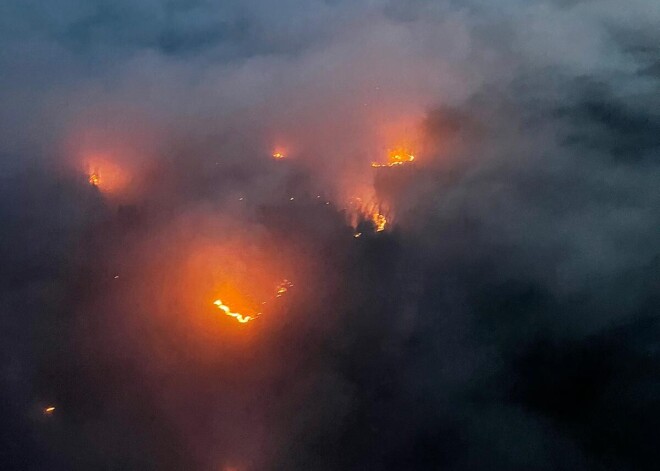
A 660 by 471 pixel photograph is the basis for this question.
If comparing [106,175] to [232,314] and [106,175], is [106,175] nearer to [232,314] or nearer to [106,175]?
[106,175]

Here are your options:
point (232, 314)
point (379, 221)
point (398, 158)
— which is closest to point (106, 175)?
point (232, 314)

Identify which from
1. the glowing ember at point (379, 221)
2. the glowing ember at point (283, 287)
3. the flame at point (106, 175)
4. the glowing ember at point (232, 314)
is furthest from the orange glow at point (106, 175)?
the glowing ember at point (379, 221)

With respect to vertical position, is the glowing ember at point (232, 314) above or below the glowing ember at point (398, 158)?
below

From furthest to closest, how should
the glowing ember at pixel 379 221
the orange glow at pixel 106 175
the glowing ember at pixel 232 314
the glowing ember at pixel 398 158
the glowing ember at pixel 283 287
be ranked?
the glowing ember at pixel 398 158
the orange glow at pixel 106 175
the glowing ember at pixel 379 221
the glowing ember at pixel 283 287
the glowing ember at pixel 232 314

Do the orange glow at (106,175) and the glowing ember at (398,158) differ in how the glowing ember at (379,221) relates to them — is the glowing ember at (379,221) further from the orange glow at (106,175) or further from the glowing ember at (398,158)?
the orange glow at (106,175)

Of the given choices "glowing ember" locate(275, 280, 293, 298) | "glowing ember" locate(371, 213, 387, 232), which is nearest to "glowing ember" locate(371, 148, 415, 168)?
"glowing ember" locate(371, 213, 387, 232)

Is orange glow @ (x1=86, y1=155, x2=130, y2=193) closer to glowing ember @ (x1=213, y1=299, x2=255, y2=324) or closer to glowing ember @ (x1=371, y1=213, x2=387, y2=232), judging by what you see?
glowing ember @ (x1=213, y1=299, x2=255, y2=324)
